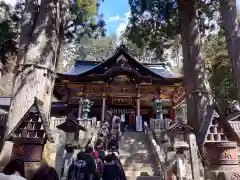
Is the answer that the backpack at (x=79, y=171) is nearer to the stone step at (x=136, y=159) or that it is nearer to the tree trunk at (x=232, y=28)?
the stone step at (x=136, y=159)

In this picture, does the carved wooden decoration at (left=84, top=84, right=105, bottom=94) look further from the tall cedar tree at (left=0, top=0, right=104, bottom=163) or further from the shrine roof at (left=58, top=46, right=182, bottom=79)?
the tall cedar tree at (left=0, top=0, right=104, bottom=163)

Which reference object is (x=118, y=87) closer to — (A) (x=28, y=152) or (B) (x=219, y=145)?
(A) (x=28, y=152)

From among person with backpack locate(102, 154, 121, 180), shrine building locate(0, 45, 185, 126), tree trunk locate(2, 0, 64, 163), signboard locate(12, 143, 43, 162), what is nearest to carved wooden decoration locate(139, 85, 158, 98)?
shrine building locate(0, 45, 185, 126)

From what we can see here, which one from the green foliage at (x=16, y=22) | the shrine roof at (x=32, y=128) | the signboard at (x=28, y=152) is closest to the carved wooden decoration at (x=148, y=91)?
the green foliage at (x=16, y=22)

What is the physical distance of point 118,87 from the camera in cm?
1638

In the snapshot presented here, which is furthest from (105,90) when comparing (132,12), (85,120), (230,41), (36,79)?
(36,79)

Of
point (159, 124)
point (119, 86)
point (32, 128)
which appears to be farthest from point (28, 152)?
point (119, 86)

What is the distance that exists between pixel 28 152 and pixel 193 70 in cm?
538

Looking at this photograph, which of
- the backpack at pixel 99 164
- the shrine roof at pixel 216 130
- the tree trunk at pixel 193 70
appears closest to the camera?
the shrine roof at pixel 216 130

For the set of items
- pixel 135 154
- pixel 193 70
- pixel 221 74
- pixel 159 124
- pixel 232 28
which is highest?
pixel 221 74

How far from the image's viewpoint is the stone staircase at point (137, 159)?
280 inches

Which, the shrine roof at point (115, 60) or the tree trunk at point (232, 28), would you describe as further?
the shrine roof at point (115, 60)

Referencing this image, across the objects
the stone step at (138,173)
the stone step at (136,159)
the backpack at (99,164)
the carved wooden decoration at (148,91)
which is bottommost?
the stone step at (138,173)

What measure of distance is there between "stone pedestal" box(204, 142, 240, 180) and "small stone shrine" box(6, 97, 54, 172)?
2457 mm
